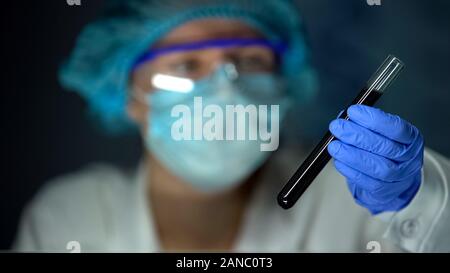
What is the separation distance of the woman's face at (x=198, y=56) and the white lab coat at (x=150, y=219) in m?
0.23

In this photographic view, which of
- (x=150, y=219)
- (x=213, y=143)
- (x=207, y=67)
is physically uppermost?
(x=207, y=67)

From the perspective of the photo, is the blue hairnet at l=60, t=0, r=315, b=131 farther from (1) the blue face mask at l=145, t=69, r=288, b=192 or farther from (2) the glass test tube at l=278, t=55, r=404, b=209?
(2) the glass test tube at l=278, t=55, r=404, b=209

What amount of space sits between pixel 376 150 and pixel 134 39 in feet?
2.02

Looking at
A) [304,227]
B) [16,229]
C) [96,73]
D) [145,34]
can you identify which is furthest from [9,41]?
[304,227]

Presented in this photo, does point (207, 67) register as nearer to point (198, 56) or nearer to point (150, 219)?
point (198, 56)

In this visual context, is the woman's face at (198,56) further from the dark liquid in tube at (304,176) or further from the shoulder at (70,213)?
the dark liquid in tube at (304,176)

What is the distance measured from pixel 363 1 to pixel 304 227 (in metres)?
0.55

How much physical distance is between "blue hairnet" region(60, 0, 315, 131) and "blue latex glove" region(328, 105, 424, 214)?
1.04 ft

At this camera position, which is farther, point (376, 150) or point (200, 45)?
point (200, 45)

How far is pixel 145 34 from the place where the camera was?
1.56 metres

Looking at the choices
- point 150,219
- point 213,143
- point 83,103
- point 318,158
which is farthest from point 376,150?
point 83,103

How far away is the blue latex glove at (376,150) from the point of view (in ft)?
4.18

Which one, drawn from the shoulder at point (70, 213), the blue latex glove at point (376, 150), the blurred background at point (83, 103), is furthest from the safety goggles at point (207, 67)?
the blue latex glove at point (376, 150)

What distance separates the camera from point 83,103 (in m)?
1.59
